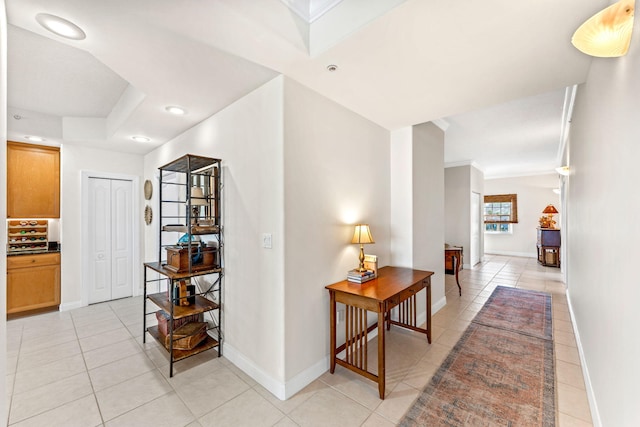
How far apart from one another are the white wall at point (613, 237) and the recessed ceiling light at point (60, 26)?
109 inches

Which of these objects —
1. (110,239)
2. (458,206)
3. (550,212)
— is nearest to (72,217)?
(110,239)

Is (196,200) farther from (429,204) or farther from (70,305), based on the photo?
(70,305)

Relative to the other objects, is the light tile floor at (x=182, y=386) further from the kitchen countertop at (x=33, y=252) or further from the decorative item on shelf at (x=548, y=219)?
the decorative item on shelf at (x=548, y=219)

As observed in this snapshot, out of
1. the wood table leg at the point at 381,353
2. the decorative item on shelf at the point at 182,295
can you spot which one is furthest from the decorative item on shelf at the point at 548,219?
the decorative item on shelf at the point at 182,295

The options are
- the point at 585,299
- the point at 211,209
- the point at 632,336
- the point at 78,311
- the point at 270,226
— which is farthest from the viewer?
the point at 78,311

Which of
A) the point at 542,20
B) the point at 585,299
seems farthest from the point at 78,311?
the point at 585,299

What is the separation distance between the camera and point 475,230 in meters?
7.21

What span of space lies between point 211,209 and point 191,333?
1.21 m

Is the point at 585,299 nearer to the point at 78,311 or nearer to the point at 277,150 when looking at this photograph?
the point at 277,150

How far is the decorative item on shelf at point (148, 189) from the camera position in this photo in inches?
169

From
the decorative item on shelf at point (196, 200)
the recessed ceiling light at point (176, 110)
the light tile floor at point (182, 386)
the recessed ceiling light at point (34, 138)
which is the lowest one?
the light tile floor at point (182, 386)

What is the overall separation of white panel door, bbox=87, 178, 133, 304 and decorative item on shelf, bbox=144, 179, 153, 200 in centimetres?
31

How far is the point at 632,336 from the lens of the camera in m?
1.11

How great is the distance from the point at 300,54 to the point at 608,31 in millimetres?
1515
